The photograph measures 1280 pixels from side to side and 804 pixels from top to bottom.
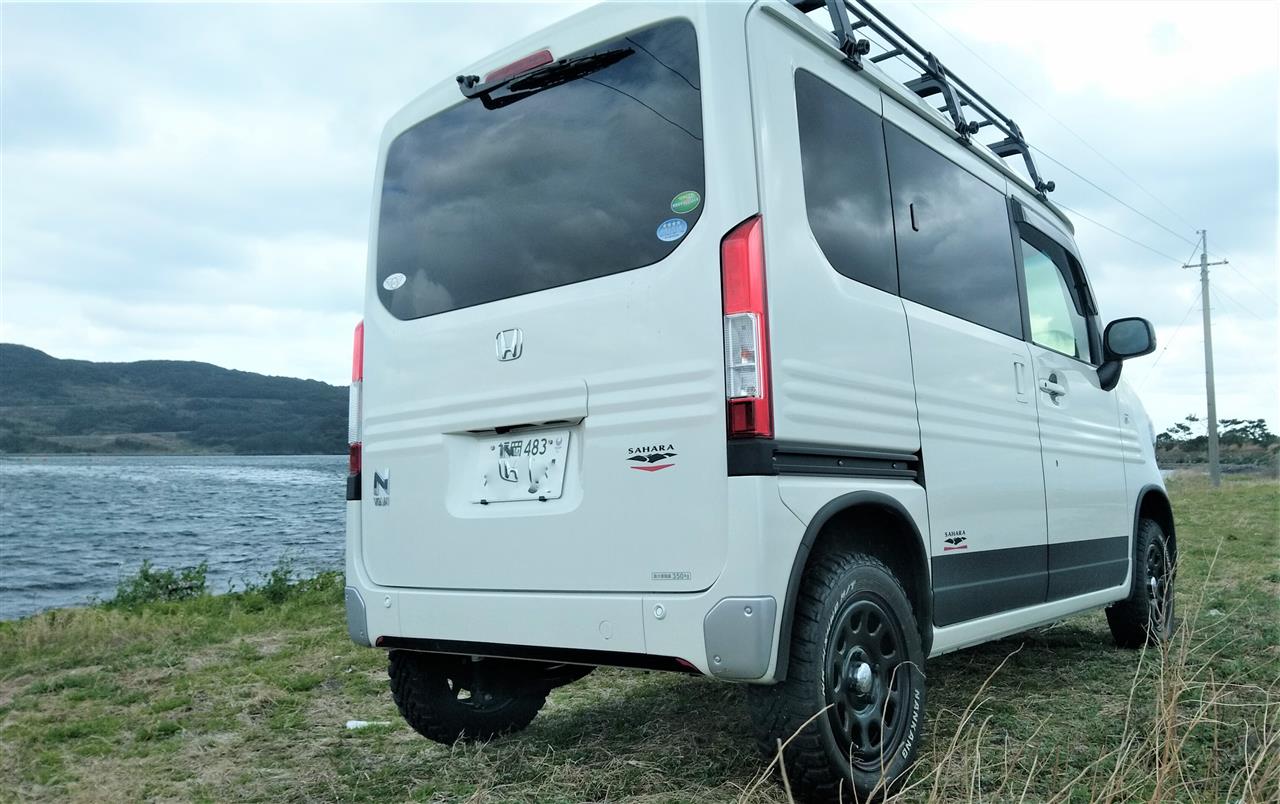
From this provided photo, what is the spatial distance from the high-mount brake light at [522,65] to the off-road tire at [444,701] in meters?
2.09

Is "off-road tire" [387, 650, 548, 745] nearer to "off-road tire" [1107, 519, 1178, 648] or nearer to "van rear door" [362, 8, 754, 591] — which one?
"van rear door" [362, 8, 754, 591]

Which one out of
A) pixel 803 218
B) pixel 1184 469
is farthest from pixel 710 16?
pixel 1184 469

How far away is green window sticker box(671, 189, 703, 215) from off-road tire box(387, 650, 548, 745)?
194 cm

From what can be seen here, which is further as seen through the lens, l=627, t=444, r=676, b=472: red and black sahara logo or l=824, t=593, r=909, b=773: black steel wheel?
l=824, t=593, r=909, b=773: black steel wheel

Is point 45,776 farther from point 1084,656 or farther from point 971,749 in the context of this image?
point 1084,656

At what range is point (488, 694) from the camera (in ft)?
13.1

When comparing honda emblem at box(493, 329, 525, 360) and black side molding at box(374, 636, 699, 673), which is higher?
honda emblem at box(493, 329, 525, 360)

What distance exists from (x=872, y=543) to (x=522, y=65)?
197cm

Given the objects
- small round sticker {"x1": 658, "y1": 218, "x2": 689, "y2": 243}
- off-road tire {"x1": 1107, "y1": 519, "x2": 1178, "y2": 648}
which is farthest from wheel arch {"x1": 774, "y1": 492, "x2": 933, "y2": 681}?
off-road tire {"x1": 1107, "y1": 519, "x2": 1178, "y2": 648}

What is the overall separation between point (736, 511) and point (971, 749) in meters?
1.56

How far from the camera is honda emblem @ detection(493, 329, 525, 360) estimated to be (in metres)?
3.14

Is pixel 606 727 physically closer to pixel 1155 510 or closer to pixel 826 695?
pixel 826 695

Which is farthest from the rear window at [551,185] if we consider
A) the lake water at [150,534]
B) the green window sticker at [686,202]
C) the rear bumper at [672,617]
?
the lake water at [150,534]

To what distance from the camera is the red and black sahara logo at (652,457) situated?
8.97ft
